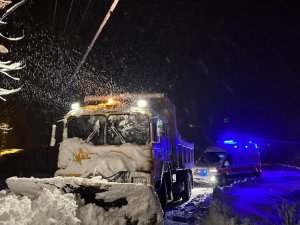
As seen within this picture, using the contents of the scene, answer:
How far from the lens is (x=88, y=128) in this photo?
907 centimetres

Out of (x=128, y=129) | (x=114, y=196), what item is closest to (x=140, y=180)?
(x=128, y=129)

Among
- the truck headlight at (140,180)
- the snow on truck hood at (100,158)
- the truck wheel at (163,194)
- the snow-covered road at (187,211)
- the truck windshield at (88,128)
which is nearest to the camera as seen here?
the truck headlight at (140,180)

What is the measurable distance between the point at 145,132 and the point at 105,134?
1.01 m

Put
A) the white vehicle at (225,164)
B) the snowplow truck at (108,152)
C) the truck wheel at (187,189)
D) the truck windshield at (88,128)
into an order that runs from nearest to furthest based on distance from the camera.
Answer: the snowplow truck at (108,152) < the truck windshield at (88,128) < the truck wheel at (187,189) < the white vehicle at (225,164)

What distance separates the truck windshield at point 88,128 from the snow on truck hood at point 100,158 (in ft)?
0.71

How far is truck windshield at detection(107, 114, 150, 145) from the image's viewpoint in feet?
28.6

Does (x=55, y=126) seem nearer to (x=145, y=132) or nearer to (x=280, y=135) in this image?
(x=145, y=132)

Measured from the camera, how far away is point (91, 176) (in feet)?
26.8

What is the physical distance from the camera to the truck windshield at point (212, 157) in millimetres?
19500

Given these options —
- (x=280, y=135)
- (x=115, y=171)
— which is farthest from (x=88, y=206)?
(x=280, y=135)

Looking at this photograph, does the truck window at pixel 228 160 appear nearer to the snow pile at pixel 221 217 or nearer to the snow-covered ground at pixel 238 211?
the snow-covered ground at pixel 238 211

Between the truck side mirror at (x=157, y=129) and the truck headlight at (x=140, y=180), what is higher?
the truck side mirror at (x=157, y=129)

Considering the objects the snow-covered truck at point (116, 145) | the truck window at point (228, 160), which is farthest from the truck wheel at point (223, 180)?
the snow-covered truck at point (116, 145)

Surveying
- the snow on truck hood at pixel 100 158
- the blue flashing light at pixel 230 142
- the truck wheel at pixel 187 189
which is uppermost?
the blue flashing light at pixel 230 142
